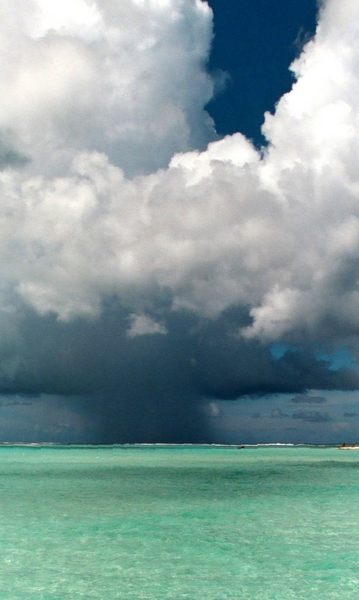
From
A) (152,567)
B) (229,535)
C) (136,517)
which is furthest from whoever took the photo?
(136,517)

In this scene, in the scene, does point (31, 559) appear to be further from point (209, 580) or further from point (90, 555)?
point (209, 580)

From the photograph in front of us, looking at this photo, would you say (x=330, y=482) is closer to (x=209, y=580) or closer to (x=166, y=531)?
(x=166, y=531)

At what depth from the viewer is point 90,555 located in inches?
914

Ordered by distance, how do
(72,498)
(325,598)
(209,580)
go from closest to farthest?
(325,598), (209,580), (72,498)

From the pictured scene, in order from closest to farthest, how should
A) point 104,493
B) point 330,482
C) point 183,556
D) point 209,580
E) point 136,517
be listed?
point 209,580 < point 183,556 < point 136,517 < point 104,493 < point 330,482

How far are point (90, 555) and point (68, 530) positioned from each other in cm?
565

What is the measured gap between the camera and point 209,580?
1962cm

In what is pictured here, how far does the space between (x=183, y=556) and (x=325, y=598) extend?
6.90m

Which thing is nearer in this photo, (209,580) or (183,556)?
(209,580)

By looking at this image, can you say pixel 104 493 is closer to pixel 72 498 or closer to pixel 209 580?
pixel 72 498

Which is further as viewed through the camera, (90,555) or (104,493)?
(104,493)

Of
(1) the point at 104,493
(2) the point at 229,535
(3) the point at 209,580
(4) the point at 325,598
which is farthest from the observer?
(1) the point at 104,493

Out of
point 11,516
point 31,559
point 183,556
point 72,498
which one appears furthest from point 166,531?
point 72,498

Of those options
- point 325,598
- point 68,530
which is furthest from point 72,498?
point 325,598
